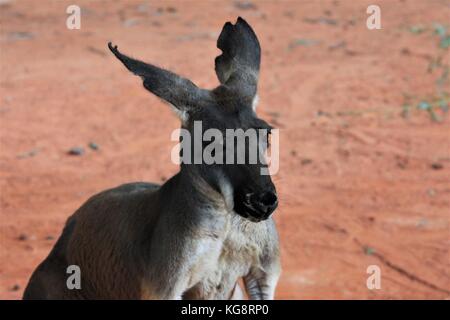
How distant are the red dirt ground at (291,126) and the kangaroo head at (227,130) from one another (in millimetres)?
2868

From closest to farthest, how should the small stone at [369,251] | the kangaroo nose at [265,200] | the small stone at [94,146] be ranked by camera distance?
the kangaroo nose at [265,200]
the small stone at [369,251]
the small stone at [94,146]

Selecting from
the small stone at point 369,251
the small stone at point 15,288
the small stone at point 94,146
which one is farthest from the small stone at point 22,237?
the small stone at point 369,251

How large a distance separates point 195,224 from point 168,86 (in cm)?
84

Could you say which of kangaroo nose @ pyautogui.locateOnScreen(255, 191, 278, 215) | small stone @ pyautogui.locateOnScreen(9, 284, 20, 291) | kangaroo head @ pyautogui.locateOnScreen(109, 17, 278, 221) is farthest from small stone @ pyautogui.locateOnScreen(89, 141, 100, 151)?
kangaroo nose @ pyautogui.locateOnScreen(255, 191, 278, 215)

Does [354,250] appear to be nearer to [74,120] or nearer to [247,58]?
[247,58]

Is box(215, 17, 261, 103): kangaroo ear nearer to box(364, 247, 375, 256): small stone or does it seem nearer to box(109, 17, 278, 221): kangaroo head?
box(109, 17, 278, 221): kangaroo head

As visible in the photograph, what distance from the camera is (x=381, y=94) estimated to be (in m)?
11.9

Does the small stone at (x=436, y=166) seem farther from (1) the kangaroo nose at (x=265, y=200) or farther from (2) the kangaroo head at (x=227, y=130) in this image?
(1) the kangaroo nose at (x=265, y=200)

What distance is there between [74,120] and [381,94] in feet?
13.5

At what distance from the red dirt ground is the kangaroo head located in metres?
2.87

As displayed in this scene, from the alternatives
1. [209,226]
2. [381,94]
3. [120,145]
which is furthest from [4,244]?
[381,94]

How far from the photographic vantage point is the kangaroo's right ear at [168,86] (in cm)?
482

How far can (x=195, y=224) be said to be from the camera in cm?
514

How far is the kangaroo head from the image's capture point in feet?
15.3
